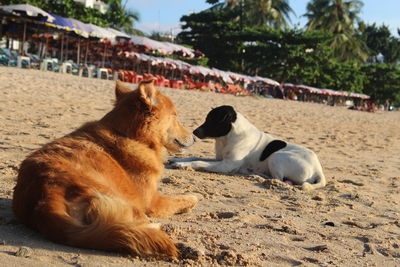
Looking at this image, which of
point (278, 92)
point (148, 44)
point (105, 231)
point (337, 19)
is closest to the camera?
point (105, 231)

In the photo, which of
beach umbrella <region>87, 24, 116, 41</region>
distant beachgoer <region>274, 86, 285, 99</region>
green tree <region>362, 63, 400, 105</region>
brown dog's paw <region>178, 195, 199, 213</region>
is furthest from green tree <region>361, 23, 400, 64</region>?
brown dog's paw <region>178, 195, 199, 213</region>

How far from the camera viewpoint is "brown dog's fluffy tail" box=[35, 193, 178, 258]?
2512 mm

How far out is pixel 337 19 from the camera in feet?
227

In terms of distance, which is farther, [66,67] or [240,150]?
[66,67]

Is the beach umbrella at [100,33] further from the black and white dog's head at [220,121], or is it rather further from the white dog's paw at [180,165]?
the white dog's paw at [180,165]

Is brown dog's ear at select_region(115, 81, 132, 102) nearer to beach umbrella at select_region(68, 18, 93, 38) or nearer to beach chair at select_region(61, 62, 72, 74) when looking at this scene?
beach umbrella at select_region(68, 18, 93, 38)

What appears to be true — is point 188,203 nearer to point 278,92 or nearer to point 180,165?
point 180,165

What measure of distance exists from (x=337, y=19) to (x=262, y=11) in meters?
14.3

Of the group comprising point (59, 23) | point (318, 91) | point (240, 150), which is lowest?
point (240, 150)

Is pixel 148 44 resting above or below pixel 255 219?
above

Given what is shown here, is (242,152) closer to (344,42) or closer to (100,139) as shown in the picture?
(100,139)

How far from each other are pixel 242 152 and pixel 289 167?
76cm

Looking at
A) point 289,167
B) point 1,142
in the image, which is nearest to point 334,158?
point 289,167

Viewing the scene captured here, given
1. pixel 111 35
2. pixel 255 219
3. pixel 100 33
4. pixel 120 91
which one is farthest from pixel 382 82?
pixel 120 91
